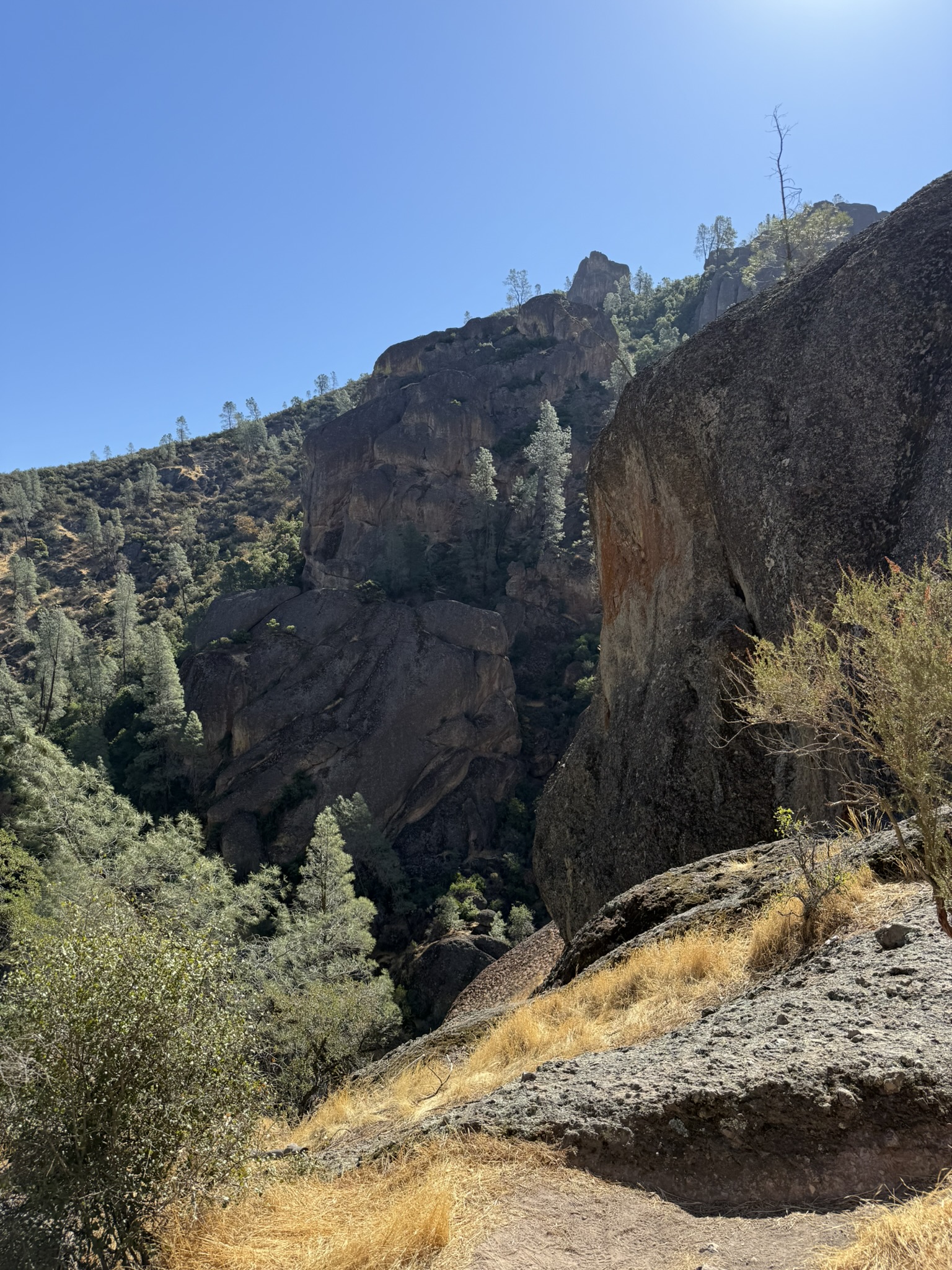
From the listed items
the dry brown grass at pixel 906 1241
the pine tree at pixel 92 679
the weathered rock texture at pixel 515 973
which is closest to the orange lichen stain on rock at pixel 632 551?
the weathered rock texture at pixel 515 973

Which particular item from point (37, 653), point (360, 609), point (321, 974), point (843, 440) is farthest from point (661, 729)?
point (37, 653)

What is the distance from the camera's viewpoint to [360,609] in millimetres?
46281

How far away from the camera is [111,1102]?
4117 millimetres

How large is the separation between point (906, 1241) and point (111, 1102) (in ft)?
12.7

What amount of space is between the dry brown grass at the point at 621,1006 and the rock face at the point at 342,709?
31372mm

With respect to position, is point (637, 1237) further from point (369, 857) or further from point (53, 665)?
point (53, 665)

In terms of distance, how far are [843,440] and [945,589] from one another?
22.7 feet

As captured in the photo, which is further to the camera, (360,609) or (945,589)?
(360,609)

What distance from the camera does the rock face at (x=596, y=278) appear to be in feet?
364

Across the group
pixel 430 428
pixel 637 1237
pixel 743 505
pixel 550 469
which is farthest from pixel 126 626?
pixel 637 1237

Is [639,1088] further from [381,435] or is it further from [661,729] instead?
[381,435]

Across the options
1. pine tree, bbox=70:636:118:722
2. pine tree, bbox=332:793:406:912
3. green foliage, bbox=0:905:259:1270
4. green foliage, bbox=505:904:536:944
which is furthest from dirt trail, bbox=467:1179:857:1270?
pine tree, bbox=70:636:118:722

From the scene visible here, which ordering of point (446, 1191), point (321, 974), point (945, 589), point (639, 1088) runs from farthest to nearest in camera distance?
point (321, 974) < point (945, 589) < point (639, 1088) < point (446, 1191)

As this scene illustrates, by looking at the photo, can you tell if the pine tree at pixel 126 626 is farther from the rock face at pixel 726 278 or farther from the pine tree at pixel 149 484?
the rock face at pixel 726 278
